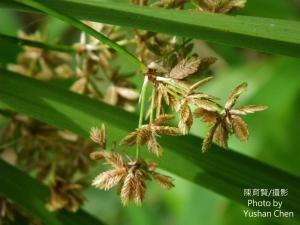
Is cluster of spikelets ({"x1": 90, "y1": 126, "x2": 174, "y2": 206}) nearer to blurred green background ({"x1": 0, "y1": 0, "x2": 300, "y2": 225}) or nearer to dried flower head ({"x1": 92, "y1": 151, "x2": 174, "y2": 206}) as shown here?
dried flower head ({"x1": 92, "y1": 151, "x2": 174, "y2": 206})

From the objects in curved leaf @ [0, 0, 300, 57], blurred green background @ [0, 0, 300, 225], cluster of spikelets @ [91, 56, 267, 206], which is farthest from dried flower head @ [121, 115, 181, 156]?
blurred green background @ [0, 0, 300, 225]

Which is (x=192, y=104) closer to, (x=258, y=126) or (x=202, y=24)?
(x=202, y=24)

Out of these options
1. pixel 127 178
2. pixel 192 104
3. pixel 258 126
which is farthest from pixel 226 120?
pixel 258 126

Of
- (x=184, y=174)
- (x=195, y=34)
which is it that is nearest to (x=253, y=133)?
(x=184, y=174)

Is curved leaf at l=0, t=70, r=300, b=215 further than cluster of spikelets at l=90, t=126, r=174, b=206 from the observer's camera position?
Yes

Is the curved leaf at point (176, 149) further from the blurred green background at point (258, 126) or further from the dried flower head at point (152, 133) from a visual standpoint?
the blurred green background at point (258, 126)

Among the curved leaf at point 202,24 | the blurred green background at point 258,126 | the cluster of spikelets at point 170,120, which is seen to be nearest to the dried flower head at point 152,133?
the cluster of spikelets at point 170,120
